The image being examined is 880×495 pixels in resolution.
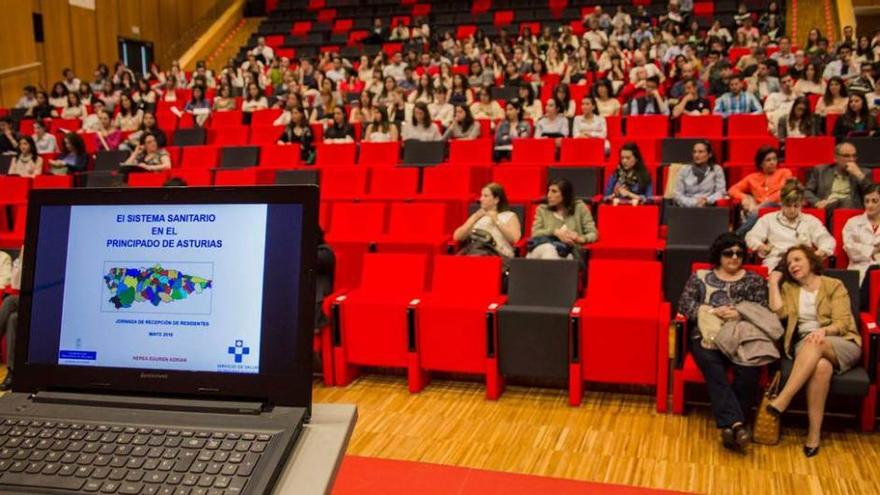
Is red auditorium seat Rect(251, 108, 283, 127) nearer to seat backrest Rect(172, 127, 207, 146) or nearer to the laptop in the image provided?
seat backrest Rect(172, 127, 207, 146)

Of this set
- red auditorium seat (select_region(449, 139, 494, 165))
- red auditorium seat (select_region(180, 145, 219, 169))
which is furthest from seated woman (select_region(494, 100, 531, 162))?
red auditorium seat (select_region(180, 145, 219, 169))

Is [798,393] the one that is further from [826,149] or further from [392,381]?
[826,149]

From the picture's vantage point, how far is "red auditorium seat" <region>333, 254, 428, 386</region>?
12.0 feet

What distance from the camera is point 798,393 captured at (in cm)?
312

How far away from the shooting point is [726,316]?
313cm

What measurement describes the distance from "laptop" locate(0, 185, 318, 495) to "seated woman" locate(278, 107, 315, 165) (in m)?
5.95

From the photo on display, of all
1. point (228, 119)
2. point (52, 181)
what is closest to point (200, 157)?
point (52, 181)

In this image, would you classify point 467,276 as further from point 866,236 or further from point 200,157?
point 200,157

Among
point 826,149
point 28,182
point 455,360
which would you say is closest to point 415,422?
point 455,360

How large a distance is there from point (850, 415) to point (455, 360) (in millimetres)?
1684

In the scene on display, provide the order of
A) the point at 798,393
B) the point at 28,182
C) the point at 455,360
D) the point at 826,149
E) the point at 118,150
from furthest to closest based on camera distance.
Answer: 1. the point at 118,150
2. the point at 28,182
3. the point at 826,149
4. the point at 455,360
5. the point at 798,393

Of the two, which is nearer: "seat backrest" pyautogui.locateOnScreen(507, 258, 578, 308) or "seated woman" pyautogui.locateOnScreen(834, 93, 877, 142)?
"seat backrest" pyautogui.locateOnScreen(507, 258, 578, 308)

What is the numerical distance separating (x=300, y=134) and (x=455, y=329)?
398 cm

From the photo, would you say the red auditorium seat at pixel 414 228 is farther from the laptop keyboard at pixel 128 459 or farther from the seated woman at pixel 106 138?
the seated woman at pixel 106 138
